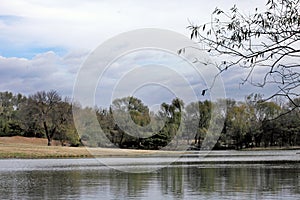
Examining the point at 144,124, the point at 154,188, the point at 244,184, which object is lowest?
the point at 154,188

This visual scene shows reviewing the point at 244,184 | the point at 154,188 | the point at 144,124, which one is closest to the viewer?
the point at 154,188

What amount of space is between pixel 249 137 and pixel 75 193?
88.6 m

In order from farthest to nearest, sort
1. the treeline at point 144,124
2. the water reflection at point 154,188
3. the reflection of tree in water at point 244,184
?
the treeline at point 144,124 → the reflection of tree in water at point 244,184 → the water reflection at point 154,188

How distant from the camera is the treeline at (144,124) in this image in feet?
298

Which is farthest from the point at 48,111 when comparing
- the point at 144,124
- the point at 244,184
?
the point at 244,184

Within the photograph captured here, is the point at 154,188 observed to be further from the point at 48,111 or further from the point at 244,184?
the point at 48,111

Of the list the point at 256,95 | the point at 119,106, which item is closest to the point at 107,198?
the point at 256,95

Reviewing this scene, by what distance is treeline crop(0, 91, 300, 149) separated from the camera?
90.8 m

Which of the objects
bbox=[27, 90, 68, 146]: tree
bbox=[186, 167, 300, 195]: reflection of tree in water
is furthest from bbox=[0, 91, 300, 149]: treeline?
bbox=[186, 167, 300, 195]: reflection of tree in water

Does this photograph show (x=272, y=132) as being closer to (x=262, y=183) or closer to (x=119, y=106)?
(x=119, y=106)

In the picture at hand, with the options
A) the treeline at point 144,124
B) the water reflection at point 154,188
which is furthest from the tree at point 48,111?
the water reflection at point 154,188

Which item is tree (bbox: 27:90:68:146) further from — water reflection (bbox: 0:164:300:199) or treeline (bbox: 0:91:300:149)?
water reflection (bbox: 0:164:300:199)

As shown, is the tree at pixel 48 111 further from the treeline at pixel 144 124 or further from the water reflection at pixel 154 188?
the water reflection at pixel 154 188

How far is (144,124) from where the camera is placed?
295 feet
